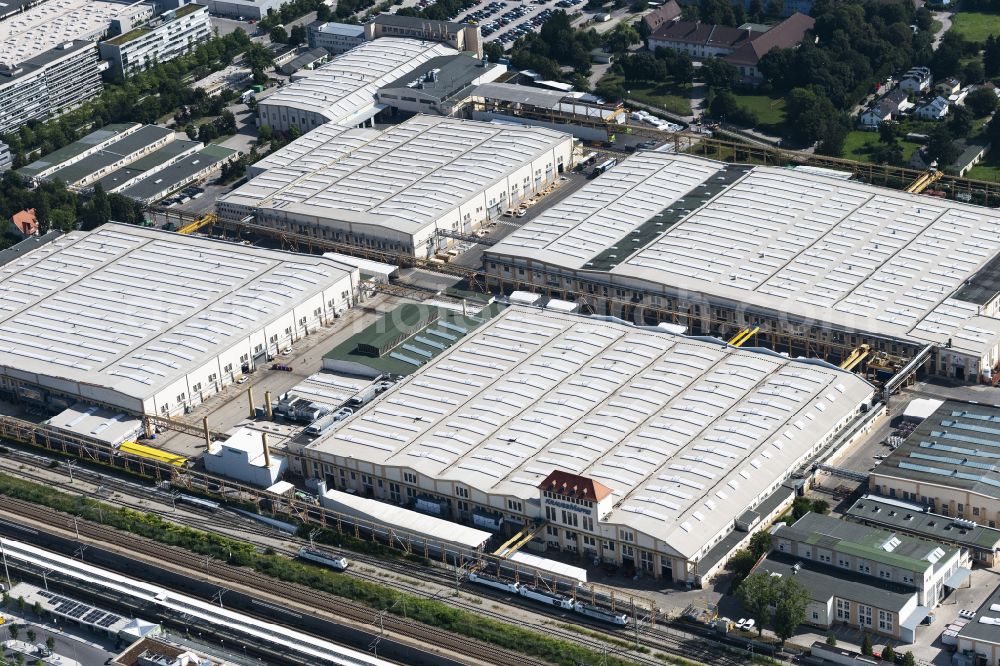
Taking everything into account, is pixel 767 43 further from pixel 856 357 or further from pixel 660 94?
pixel 856 357

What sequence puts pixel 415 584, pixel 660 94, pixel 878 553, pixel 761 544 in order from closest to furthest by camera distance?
pixel 878 553 → pixel 761 544 → pixel 415 584 → pixel 660 94

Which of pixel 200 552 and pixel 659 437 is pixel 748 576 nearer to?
pixel 659 437

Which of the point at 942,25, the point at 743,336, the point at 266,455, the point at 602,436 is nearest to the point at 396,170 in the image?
the point at 743,336

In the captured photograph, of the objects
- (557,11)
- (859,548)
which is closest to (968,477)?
(859,548)

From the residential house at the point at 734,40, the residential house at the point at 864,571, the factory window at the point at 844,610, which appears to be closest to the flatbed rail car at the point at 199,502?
the residential house at the point at 864,571

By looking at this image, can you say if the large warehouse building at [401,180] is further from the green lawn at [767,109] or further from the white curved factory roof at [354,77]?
the green lawn at [767,109]
